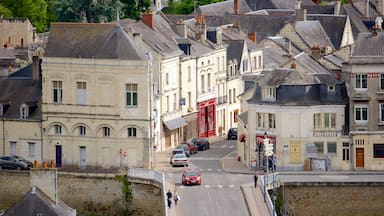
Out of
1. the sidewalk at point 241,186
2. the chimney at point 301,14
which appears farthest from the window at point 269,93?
the chimney at point 301,14

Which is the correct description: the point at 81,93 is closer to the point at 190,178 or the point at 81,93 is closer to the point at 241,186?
the point at 190,178

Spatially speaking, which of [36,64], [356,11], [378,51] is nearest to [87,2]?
[356,11]

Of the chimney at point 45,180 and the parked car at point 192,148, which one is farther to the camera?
the parked car at point 192,148

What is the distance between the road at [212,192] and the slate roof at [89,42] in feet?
21.7

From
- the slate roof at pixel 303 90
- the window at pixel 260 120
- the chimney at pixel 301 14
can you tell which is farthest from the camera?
the chimney at pixel 301 14

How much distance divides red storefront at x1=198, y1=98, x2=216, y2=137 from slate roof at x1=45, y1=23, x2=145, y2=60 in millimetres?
11965

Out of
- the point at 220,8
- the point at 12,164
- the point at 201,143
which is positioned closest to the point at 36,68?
the point at 12,164

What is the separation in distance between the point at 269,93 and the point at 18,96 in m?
13.2

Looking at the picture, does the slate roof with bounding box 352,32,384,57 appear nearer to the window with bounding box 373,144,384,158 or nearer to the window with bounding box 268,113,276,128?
the window with bounding box 373,144,384,158

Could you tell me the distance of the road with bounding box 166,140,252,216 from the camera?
91.4 m

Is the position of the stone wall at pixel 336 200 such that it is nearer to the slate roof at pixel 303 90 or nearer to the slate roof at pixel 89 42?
the slate roof at pixel 303 90

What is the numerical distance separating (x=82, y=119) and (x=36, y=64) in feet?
17.2

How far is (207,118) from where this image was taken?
11269 centimetres

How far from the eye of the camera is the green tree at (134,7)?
144m
